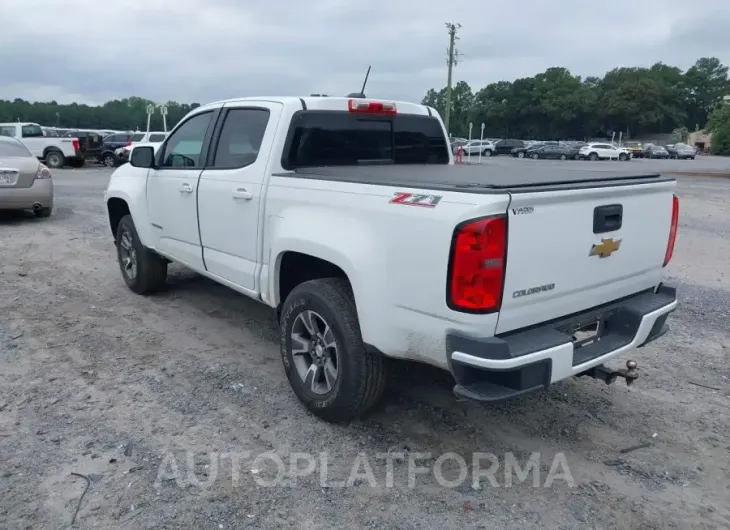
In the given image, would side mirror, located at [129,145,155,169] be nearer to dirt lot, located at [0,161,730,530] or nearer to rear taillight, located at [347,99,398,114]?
dirt lot, located at [0,161,730,530]


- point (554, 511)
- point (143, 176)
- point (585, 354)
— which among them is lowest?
point (554, 511)

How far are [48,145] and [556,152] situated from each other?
3901 centimetres

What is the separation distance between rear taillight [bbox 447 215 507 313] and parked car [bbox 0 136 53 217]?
32.1ft

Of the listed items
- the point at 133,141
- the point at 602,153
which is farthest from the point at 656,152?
the point at 133,141

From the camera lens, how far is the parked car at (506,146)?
56062 mm

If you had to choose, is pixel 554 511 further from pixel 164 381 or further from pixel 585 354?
pixel 164 381

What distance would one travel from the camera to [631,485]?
3213 millimetres

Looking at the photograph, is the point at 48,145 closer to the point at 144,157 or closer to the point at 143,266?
the point at 143,266

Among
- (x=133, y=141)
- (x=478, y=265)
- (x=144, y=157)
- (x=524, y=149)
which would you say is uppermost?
(x=524, y=149)

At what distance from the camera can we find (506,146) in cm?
5650

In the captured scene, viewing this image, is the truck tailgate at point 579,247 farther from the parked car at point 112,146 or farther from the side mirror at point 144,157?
the parked car at point 112,146

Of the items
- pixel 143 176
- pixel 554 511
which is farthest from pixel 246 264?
pixel 554 511

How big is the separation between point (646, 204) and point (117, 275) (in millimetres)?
5879

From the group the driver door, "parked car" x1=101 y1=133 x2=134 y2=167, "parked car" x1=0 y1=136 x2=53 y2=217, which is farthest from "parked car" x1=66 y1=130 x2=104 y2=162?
the driver door
